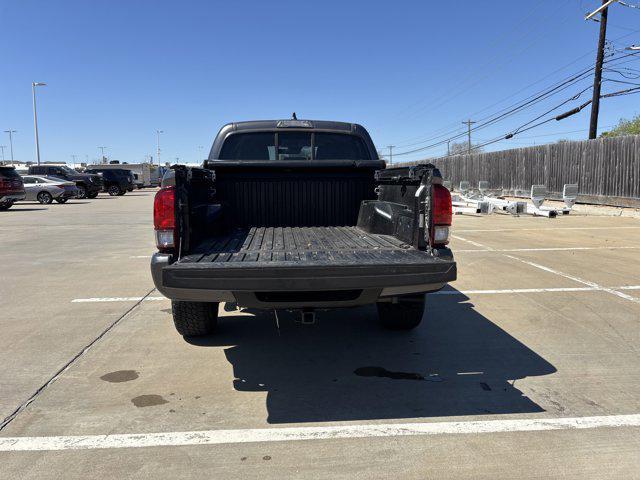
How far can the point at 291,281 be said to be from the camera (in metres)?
3.25

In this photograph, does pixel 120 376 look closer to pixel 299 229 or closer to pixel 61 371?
pixel 61 371

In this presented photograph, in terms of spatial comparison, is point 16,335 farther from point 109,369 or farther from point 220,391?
point 220,391

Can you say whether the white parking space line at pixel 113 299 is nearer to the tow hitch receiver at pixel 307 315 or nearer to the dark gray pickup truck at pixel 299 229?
the dark gray pickup truck at pixel 299 229

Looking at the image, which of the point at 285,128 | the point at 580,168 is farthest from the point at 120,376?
the point at 580,168

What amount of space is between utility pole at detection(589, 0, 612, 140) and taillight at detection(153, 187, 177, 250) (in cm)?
2468

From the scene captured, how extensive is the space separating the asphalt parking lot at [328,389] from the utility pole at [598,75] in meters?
20.0

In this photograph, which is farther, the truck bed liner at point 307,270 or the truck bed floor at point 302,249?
the truck bed floor at point 302,249

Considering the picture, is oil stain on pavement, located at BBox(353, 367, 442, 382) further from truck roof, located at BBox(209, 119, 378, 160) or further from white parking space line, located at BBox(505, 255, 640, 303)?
white parking space line, located at BBox(505, 255, 640, 303)

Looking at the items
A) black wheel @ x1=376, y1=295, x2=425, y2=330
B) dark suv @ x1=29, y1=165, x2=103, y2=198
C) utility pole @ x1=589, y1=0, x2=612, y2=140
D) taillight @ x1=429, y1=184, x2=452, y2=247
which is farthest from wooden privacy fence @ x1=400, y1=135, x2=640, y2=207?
dark suv @ x1=29, y1=165, x2=103, y2=198

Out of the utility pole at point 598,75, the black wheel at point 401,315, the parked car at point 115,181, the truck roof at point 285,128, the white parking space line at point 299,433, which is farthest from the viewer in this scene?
the parked car at point 115,181

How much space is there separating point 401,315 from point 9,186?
21057mm

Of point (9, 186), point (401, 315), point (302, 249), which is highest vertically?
point (9, 186)

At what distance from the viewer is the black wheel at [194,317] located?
4.46m

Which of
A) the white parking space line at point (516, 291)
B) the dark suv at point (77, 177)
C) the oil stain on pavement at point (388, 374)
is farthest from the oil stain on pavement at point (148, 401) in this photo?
the dark suv at point (77, 177)
